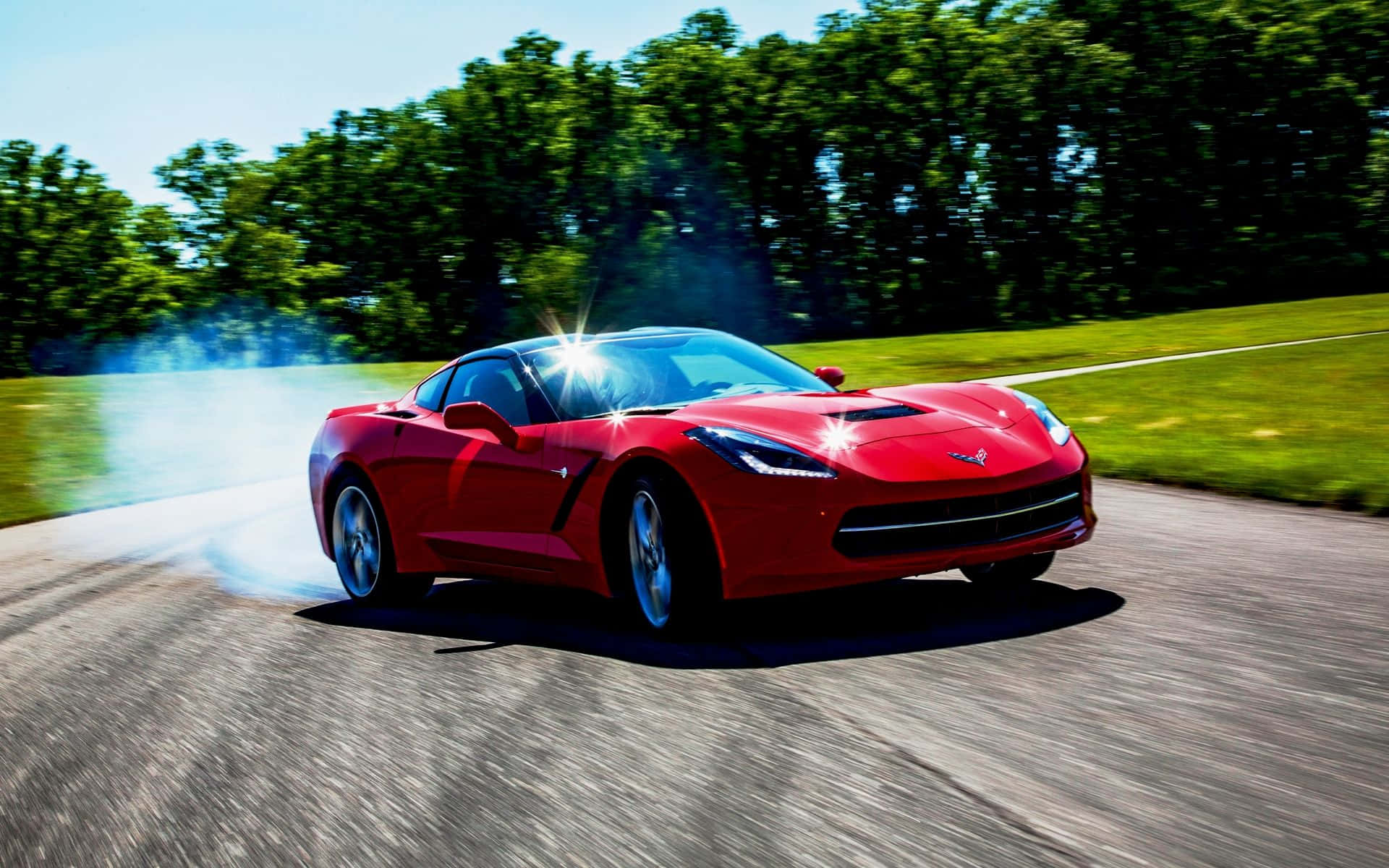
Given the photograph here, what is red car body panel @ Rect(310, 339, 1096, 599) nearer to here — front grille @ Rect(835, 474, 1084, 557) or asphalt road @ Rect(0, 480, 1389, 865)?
front grille @ Rect(835, 474, 1084, 557)

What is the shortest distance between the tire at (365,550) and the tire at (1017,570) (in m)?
2.88

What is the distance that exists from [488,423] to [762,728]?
2559 millimetres

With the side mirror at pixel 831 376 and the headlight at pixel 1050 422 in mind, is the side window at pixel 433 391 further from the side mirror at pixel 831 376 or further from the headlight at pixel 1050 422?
the headlight at pixel 1050 422

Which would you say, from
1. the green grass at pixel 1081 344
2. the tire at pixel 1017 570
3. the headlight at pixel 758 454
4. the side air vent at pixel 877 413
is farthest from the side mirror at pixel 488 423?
the green grass at pixel 1081 344

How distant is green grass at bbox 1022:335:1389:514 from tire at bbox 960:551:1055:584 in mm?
3151

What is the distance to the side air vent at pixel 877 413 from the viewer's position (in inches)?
227

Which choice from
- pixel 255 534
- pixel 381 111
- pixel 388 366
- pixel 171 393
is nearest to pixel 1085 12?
pixel 381 111

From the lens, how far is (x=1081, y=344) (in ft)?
110

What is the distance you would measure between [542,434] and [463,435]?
68cm

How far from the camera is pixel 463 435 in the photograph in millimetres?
6852

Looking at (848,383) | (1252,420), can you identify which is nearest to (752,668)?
(1252,420)

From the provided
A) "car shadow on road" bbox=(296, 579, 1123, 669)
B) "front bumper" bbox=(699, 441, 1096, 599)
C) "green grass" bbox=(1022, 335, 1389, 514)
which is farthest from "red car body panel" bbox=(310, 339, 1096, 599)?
"green grass" bbox=(1022, 335, 1389, 514)

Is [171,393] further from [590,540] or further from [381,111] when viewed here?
[381,111]

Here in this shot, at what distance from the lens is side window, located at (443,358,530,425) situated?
672cm
